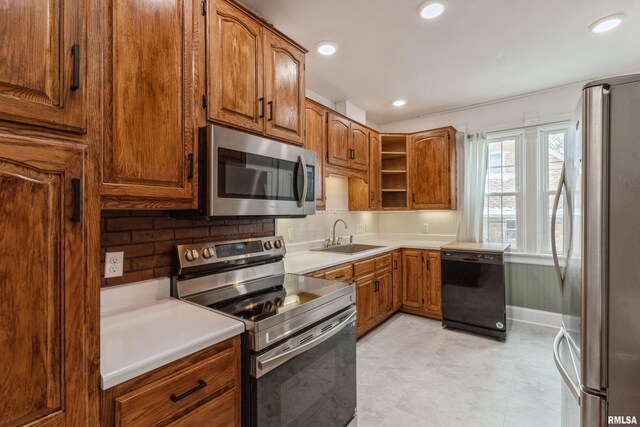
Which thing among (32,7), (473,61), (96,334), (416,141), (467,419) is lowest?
(467,419)

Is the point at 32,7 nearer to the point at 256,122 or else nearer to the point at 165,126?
the point at 165,126

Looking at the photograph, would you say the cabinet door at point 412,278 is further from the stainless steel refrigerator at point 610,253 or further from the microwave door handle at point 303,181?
the stainless steel refrigerator at point 610,253

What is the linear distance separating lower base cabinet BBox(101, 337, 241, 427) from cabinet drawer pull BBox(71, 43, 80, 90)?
2.81ft

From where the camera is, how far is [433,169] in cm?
380

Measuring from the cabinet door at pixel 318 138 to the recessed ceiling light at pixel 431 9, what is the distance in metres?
1.13

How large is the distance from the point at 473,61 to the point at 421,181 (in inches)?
60.9

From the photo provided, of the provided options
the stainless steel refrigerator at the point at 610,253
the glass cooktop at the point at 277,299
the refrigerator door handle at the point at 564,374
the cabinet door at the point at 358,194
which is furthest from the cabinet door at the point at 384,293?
the stainless steel refrigerator at the point at 610,253

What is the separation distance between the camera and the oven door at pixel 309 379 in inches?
48.1

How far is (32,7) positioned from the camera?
73 cm

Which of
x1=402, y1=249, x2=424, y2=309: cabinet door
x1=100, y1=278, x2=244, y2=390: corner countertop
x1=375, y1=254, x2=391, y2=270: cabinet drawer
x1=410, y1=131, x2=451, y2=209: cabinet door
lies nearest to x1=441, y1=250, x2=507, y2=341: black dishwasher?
x1=402, y1=249, x2=424, y2=309: cabinet door

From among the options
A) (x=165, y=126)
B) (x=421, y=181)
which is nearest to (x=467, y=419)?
(x=165, y=126)

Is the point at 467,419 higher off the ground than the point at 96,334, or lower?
lower

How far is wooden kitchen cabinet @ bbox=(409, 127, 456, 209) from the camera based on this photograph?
146 inches

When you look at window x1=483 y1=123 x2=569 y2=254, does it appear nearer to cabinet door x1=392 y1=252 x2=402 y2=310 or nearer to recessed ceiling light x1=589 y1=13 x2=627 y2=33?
cabinet door x1=392 y1=252 x2=402 y2=310
